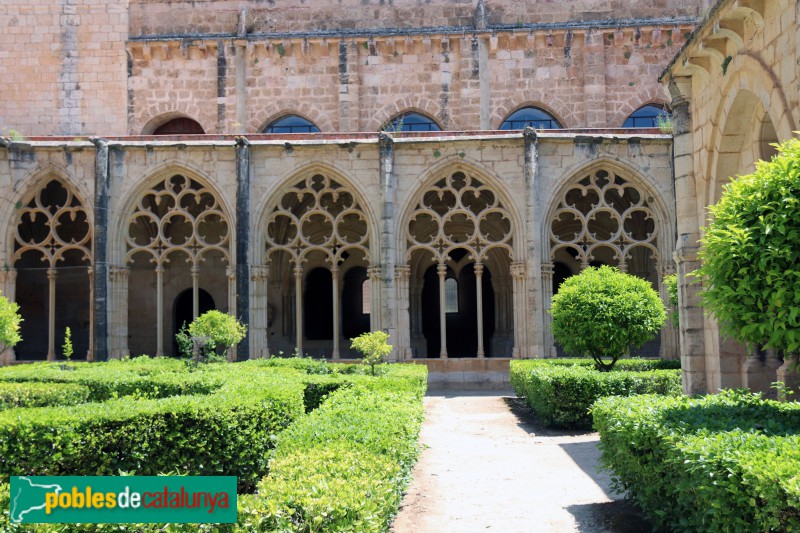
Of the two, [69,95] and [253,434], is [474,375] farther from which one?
[69,95]

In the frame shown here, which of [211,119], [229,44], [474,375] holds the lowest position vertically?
[474,375]

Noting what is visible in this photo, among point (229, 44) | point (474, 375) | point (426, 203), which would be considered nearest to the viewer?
point (474, 375)

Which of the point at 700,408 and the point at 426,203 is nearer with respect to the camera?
the point at 700,408

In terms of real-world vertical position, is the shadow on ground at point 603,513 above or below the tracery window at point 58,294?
below

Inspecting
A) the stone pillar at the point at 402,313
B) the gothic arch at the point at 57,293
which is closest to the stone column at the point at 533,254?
the stone pillar at the point at 402,313

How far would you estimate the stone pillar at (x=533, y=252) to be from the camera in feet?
47.2

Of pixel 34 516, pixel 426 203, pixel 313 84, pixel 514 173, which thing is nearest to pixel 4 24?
pixel 313 84

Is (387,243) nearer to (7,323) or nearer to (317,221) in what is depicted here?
(317,221)

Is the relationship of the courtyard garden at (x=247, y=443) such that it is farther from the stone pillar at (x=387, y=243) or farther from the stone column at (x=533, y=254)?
the stone column at (x=533, y=254)

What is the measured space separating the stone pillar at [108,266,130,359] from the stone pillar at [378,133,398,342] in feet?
16.9

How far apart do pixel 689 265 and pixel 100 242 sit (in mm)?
11500

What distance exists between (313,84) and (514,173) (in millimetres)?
6817

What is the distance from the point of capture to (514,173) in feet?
48.5

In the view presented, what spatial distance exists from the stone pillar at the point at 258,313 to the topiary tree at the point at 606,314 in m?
6.47
